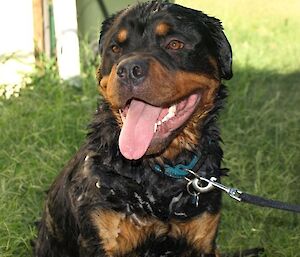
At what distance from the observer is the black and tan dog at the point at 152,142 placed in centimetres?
375

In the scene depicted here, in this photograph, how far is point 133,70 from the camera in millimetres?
3613

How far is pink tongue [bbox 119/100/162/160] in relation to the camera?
376 cm

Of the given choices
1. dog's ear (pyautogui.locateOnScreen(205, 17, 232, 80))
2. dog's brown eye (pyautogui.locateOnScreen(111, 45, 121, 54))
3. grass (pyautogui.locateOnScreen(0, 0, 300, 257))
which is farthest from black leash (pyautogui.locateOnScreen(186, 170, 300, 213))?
grass (pyautogui.locateOnScreen(0, 0, 300, 257))

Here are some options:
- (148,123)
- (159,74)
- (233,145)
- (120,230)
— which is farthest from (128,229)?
(233,145)

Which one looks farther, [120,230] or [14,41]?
[14,41]

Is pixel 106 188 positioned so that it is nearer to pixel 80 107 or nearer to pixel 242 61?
pixel 80 107

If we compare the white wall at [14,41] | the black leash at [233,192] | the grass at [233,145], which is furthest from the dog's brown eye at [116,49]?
the white wall at [14,41]

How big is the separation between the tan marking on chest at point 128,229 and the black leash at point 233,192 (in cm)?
18

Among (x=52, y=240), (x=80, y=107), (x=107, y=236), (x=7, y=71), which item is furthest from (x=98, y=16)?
(x=107, y=236)

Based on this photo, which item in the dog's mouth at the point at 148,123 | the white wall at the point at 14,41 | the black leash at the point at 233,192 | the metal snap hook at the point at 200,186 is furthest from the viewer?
the white wall at the point at 14,41

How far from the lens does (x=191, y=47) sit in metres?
3.85

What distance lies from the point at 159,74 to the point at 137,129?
1.06ft

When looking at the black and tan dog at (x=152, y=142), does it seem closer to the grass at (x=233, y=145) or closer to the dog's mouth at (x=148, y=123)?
the dog's mouth at (x=148, y=123)

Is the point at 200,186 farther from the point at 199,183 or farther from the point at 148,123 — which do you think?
the point at 148,123
